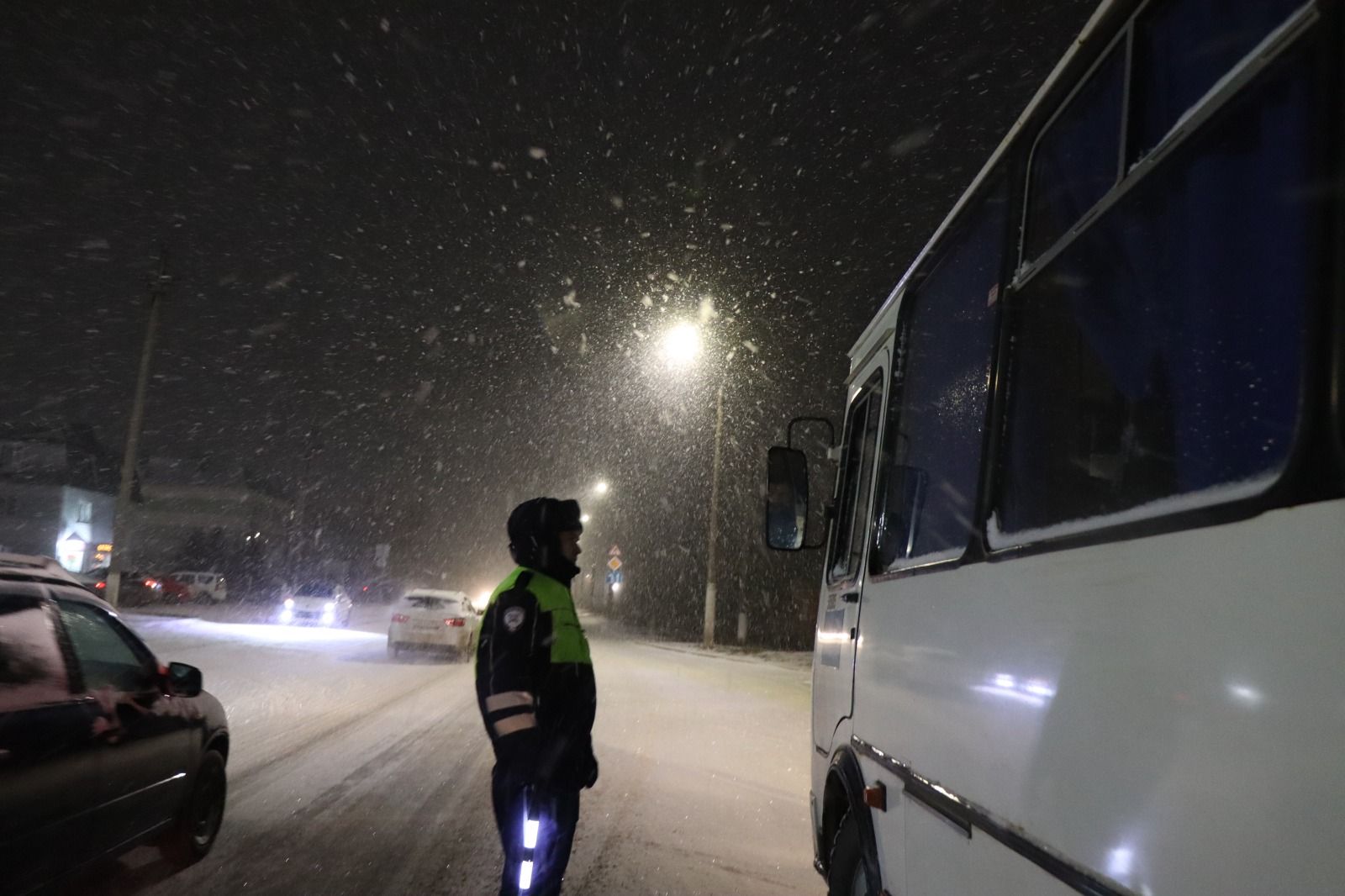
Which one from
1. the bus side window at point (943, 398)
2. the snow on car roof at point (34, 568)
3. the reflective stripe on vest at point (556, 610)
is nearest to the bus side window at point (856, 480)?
the bus side window at point (943, 398)

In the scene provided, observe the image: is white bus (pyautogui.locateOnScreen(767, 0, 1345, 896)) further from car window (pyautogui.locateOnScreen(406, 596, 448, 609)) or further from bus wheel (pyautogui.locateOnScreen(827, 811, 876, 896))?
car window (pyautogui.locateOnScreen(406, 596, 448, 609))

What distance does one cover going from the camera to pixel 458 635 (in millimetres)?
20469

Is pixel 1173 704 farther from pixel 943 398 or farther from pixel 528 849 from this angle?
pixel 528 849

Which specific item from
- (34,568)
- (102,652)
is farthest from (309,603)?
(34,568)

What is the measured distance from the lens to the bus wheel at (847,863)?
350cm

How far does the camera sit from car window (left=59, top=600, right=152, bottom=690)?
4516 millimetres

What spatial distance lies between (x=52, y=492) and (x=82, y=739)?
66857mm

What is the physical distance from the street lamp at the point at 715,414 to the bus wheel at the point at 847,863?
17467mm

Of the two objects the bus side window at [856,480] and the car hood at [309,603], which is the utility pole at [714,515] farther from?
the bus side window at [856,480]

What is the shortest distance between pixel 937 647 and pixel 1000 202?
1251 mm

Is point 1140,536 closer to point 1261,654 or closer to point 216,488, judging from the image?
point 1261,654

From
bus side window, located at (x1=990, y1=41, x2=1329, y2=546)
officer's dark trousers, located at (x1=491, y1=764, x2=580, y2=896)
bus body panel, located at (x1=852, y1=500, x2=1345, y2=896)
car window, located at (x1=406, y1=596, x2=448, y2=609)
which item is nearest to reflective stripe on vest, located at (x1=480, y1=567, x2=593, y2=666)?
officer's dark trousers, located at (x1=491, y1=764, x2=580, y2=896)

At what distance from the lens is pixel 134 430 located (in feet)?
76.3

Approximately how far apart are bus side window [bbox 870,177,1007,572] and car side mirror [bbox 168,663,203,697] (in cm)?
380
